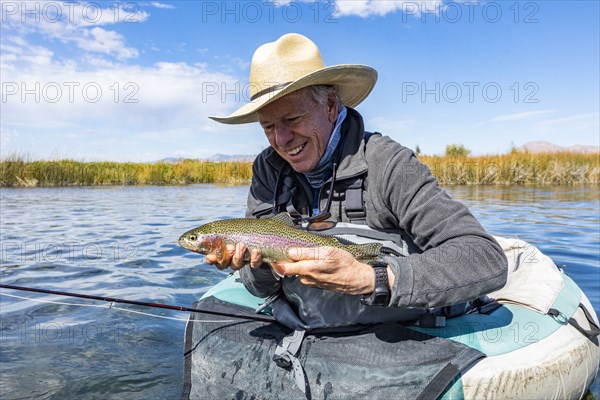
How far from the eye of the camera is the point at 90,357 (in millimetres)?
4379

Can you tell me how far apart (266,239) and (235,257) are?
0.21 meters

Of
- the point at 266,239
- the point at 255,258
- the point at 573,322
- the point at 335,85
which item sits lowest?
the point at 573,322

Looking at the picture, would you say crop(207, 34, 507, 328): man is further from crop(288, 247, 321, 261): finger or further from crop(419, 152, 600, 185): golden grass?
crop(419, 152, 600, 185): golden grass

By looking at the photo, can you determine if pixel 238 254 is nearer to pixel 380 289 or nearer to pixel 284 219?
pixel 284 219

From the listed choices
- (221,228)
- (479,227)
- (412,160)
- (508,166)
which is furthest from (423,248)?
(508,166)

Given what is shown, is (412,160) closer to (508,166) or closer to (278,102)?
(278,102)

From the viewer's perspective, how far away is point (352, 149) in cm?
298

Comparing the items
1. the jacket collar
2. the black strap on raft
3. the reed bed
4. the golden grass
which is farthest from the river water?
the golden grass

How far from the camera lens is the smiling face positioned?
2999 mm

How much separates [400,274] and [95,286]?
5.31 metres

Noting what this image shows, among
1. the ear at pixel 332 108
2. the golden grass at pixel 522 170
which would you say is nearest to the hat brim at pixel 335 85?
the ear at pixel 332 108

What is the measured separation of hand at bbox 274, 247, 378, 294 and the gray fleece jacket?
0.15 m

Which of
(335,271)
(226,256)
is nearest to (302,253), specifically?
(335,271)

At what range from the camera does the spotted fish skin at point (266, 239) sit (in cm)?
259
